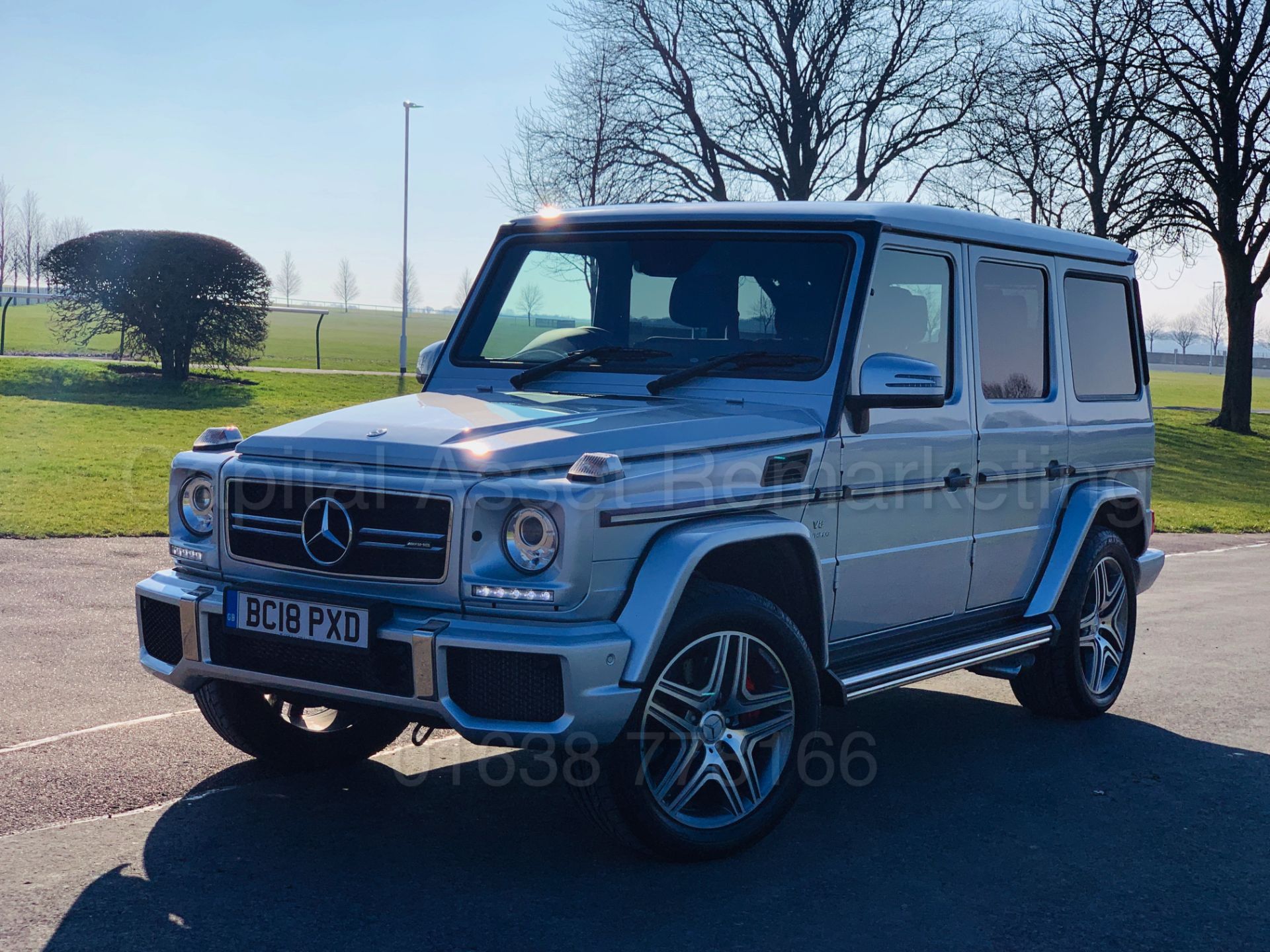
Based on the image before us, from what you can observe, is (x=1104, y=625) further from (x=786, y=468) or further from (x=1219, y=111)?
(x=1219, y=111)

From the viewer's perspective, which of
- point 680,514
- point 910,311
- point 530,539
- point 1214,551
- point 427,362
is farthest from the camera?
point 1214,551

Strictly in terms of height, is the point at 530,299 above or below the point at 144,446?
above

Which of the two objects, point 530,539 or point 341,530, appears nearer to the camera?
point 530,539

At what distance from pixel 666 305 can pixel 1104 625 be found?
2989 millimetres

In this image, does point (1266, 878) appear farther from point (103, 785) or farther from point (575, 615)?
point (103, 785)

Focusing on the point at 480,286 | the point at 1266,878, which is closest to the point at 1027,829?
the point at 1266,878

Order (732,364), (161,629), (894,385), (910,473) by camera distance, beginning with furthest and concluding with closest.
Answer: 1. (910,473)
2. (732,364)
3. (894,385)
4. (161,629)

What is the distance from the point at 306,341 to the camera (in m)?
80.9

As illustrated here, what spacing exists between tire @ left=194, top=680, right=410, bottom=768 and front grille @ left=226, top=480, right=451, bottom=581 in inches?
26.0

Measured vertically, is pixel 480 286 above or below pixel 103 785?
above

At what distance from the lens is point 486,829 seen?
467 cm

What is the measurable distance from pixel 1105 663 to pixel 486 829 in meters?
3.59

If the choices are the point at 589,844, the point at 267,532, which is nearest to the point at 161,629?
the point at 267,532

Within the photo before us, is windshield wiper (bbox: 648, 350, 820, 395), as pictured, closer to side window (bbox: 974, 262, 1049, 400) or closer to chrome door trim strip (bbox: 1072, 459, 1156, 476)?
side window (bbox: 974, 262, 1049, 400)
